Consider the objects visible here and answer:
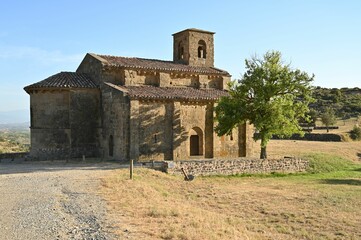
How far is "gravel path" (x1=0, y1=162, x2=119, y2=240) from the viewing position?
8.98 m

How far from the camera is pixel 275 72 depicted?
78.1 ft

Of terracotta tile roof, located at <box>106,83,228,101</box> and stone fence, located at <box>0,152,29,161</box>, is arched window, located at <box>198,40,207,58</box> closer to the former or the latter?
terracotta tile roof, located at <box>106,83,228,101</box>

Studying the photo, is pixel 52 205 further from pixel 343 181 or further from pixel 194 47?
pixel 194 47

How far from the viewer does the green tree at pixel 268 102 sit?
23.6 meters

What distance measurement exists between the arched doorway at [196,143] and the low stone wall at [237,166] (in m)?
2.88

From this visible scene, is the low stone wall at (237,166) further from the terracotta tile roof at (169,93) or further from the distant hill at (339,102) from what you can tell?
the distant hill at (339,102)

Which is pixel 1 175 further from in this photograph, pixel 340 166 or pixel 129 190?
pixel 340 166

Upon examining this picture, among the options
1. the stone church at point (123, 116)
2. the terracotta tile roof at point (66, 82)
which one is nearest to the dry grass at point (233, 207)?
the stone church at point (123, 116)

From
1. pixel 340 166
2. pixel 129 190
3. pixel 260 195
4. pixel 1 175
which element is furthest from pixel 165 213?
pixel 340 166

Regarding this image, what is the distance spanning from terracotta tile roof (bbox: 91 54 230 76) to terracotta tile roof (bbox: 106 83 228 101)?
156 centimetres

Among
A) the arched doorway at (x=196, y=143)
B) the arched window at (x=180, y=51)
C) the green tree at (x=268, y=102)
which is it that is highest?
the arched window at (x=180, y=51)

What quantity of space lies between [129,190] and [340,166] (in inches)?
768

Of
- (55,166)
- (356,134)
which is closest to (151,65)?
(55,166)

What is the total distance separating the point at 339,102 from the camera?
7944 cm
